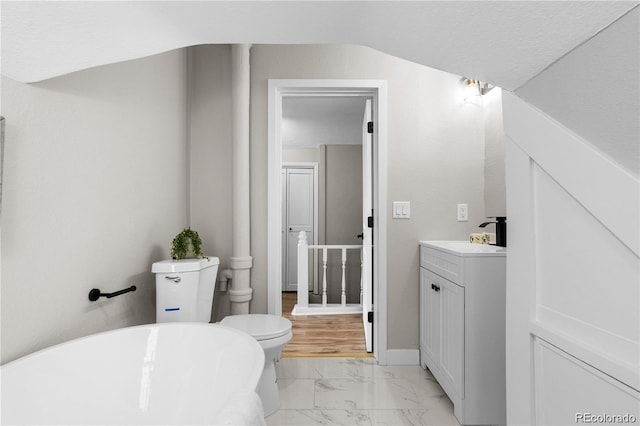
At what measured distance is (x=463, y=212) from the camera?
2.41 m

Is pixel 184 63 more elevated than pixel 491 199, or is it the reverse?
pixel 184 63

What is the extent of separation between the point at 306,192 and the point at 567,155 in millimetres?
4615

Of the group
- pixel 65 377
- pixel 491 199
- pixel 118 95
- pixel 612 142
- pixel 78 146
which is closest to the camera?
pixel 612 142

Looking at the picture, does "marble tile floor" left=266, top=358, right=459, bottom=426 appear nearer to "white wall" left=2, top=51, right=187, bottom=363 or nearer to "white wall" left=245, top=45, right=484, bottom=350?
"white wall" left=245, top=45, right=484, bottom=350

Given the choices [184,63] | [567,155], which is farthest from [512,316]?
[184,63]

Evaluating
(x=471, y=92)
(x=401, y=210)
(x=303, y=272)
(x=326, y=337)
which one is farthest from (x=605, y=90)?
(x=303, y=272)

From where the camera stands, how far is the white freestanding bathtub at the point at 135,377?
3.07ft

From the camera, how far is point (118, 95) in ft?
5.22

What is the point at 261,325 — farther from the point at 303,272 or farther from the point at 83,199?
the point at 303,272

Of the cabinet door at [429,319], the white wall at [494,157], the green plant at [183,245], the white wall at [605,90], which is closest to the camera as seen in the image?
the white wall at [605,90]

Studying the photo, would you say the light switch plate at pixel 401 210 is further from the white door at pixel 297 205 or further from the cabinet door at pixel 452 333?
the white door at pixel 297 205

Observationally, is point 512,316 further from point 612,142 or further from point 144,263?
point 144,263

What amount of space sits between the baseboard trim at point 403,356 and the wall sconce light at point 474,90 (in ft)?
6.01

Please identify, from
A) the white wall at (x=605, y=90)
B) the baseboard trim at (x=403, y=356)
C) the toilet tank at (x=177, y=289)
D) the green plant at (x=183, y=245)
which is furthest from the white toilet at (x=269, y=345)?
the white wall at (x=605, y=90)
